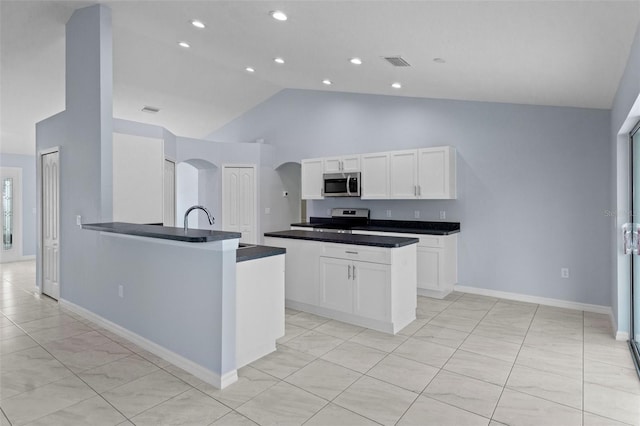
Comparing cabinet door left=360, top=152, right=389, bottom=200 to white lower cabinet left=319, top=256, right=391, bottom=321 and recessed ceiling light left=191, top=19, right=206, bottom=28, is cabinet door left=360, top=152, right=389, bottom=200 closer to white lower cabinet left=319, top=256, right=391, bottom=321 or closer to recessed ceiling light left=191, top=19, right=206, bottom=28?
white lower cabinet left=319, top=256, right=391, bottom=321

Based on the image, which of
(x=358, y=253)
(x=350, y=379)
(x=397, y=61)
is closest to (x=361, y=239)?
(x=358, y=253)

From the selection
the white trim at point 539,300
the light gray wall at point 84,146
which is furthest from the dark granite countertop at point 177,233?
the white trim at point 539,300

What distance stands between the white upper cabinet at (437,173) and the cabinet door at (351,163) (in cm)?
108

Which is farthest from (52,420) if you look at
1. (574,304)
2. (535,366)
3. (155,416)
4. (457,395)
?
(574,304)

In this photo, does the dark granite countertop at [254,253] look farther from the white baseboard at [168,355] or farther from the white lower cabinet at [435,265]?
the white lower cabinet at [435,265]

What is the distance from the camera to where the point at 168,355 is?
2861 millimetres

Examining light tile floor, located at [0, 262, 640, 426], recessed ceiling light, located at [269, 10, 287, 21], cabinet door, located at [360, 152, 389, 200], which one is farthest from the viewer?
cabinet door, located at [360, 152, 389, 200]

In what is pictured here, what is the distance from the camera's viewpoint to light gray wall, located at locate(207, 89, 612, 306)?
13.7 feet

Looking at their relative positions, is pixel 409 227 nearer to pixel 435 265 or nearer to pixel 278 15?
pixel 435 265

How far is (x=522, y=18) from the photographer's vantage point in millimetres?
2260

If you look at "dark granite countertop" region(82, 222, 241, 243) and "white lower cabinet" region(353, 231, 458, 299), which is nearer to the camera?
"dark granite countertop" region(82, 222, 241, 243)

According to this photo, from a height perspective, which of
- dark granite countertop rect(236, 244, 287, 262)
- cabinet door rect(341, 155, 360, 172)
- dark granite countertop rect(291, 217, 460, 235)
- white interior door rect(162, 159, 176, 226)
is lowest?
dark granite countertop rect(236, 244, 287, 262)

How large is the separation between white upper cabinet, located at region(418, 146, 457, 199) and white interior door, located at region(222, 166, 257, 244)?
348 cm

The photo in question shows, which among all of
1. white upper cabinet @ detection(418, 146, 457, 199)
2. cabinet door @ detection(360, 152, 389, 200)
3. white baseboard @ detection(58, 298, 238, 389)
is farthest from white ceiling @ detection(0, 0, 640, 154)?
white baseboard @ detection(58, 298, 238, 389)
